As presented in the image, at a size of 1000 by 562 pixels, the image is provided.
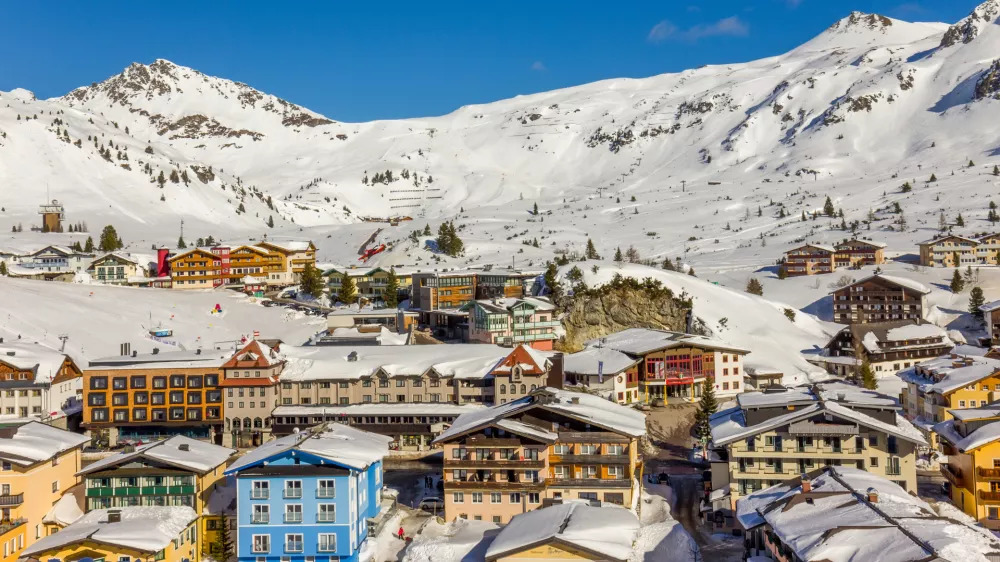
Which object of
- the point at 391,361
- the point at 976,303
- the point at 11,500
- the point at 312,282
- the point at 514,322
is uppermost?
the point at 312,282

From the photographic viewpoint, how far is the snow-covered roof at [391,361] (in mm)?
55344

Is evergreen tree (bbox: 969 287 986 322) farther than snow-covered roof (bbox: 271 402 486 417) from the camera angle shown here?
Yes

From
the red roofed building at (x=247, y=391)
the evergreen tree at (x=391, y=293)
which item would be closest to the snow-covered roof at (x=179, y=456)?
the red roofed building at (x=247, y=391)

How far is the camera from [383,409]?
175 feet

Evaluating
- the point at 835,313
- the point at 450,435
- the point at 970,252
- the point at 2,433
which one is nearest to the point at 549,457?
the point at 450,435

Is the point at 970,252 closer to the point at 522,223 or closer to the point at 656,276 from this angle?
the point at 656,276

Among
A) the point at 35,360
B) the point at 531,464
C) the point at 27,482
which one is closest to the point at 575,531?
the point at 531,464

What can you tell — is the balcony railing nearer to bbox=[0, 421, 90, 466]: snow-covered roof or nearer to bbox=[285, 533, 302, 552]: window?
bbox=[0, 421, 90, 466]: snow-covered roof

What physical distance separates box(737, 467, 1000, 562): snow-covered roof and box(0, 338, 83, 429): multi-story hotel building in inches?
1621

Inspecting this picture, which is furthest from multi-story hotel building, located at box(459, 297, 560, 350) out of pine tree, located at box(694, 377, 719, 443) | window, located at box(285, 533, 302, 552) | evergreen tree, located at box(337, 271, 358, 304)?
window, located at box(285, 533, 302, 552)

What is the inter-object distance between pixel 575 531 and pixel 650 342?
121ft

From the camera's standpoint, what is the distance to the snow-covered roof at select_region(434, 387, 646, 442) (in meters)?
39.4

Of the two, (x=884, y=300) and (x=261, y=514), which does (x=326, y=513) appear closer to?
(x=261, y=514)

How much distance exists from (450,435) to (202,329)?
45.2m
